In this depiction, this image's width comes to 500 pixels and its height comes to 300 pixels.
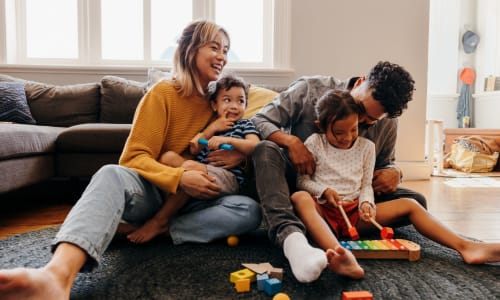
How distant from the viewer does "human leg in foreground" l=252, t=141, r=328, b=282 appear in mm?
897

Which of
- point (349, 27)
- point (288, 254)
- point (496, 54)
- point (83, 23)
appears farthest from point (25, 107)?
point (496, 54)

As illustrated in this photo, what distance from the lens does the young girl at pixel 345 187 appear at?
1.17m

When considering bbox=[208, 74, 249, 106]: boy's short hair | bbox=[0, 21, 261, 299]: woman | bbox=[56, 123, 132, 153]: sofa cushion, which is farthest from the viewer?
bbox=[56, 123, 132, 153]: sofa cushion

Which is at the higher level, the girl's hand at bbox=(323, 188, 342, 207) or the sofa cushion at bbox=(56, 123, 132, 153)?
the sofa cushion at bbox=(56, 123, 132, 153)

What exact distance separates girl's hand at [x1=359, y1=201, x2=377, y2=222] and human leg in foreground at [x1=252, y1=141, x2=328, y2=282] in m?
0.24

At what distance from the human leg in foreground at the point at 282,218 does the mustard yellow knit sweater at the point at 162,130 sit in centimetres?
25

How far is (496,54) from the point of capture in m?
4.50

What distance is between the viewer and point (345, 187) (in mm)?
1266

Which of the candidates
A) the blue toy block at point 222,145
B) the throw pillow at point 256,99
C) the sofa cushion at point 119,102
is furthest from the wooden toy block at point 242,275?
the sofa cushion at point 119,102

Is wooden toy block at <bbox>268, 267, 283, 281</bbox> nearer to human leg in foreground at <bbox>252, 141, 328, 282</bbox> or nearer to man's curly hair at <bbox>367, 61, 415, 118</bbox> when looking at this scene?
human leg in foreground at <bbox>252, 141, 328, 282</bbox>

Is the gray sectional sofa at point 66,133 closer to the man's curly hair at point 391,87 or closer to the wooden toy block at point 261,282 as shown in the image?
the wooden toy block at point 261,282

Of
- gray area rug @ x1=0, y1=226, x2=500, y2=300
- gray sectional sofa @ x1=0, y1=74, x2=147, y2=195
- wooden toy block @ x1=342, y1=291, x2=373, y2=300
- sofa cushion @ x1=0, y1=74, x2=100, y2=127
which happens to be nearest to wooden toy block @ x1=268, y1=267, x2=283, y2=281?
gray area rug @ x1=0, y1=226, x2=500, y2=300

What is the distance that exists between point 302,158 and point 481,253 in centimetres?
56

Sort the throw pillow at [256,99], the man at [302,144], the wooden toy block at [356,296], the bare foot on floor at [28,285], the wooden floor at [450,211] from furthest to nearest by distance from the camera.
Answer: the throw pillow at [256,99] → the wooden floor at [450,211] → the man at [302,144] → the wooden toy block at [356,296] → the bare foot on floor at [28,285]
